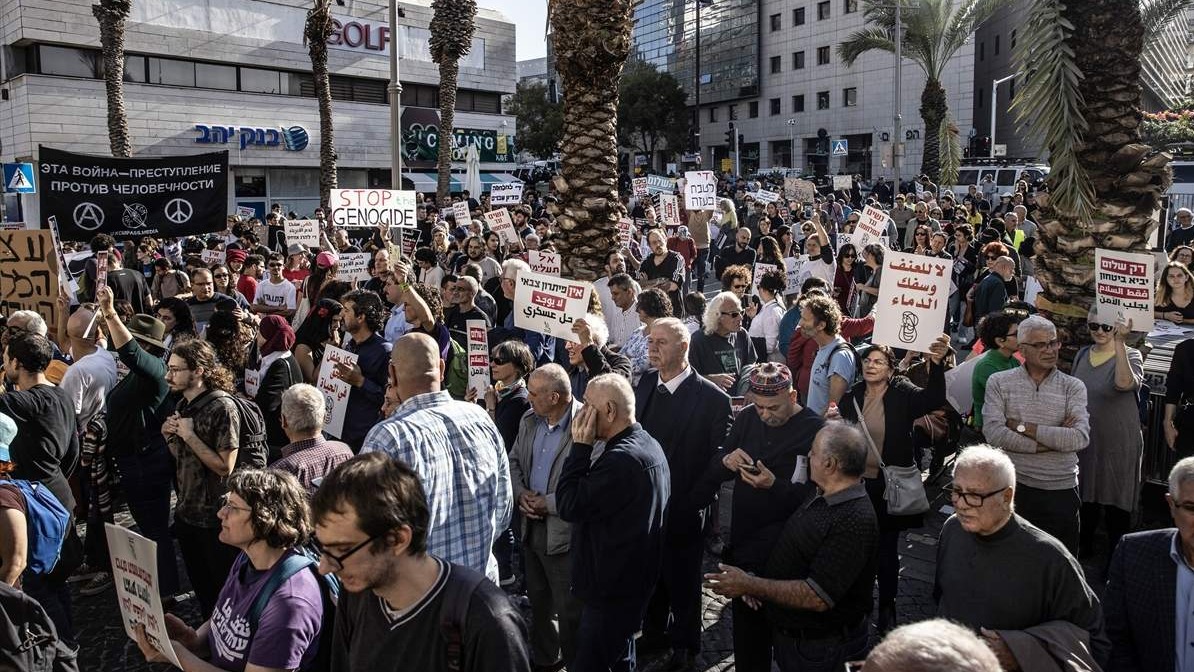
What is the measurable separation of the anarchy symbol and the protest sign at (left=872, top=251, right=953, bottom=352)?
7.89m

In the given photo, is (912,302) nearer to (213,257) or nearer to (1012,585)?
(1012,585)

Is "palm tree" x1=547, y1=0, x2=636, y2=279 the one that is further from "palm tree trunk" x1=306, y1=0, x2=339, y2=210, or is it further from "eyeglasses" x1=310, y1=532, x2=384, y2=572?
"palm tree trunk" x1=306, y1=0, x2=339, y2=210

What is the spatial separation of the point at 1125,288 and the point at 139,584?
6069 millimetres

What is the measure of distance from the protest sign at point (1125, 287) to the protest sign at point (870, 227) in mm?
5087

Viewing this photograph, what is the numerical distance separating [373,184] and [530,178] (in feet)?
33.1

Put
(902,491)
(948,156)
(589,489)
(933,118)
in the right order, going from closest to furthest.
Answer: (589,489), (902,491), (948,156), (933,118)

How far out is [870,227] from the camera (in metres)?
11.7

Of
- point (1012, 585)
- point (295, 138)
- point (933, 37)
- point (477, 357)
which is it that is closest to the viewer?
point (1012, 585)

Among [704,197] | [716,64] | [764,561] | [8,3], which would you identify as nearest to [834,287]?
[704,197]

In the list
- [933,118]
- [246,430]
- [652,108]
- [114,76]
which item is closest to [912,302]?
[246,430]

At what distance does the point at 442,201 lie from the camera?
29.3 m

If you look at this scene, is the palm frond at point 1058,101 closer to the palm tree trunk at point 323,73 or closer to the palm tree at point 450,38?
the palm tree trunk at point 323,73

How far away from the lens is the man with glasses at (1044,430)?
5051mm

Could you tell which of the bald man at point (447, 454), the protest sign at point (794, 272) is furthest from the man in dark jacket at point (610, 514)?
the protest sign at point (794, 272)
